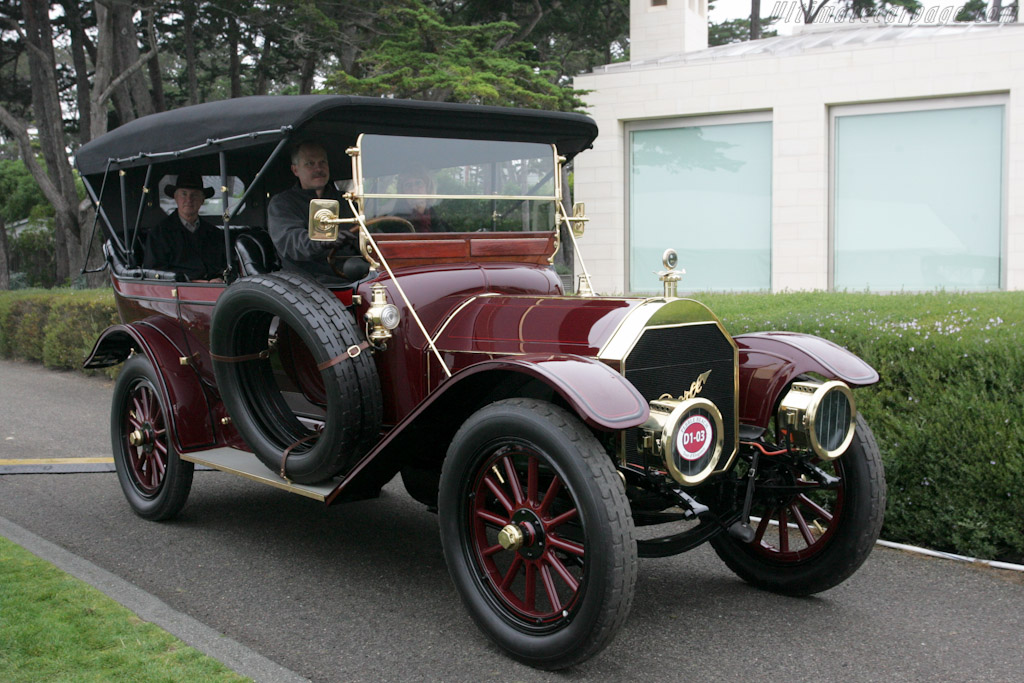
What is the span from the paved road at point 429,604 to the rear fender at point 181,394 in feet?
1.72

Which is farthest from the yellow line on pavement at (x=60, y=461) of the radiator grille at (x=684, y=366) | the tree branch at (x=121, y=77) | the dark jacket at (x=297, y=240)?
the tree branch at (x=121, y=77)

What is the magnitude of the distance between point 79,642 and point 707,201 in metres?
11.5

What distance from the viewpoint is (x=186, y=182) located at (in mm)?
5930

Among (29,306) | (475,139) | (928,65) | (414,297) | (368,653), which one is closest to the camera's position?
(368,653)

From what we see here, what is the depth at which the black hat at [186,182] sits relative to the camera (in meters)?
5.91

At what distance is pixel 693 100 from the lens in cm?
1330

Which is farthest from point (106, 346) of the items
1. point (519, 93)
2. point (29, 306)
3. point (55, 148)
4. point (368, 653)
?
point (55, 148)

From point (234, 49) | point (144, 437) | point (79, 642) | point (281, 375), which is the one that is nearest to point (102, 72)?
point (234, 49)

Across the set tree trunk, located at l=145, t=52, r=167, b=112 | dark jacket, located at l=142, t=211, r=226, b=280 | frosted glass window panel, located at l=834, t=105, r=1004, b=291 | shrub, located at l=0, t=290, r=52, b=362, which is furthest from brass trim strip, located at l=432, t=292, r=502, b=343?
tree trunk, located at l=145, t=52, r=167, b=112

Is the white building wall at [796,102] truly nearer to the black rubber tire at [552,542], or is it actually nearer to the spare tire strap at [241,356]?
the spare tire strap at [241,356]

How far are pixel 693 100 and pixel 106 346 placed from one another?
974cm

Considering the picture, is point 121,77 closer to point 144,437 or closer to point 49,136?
point 49,136

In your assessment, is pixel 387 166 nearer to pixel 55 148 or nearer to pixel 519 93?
pixel 519 93

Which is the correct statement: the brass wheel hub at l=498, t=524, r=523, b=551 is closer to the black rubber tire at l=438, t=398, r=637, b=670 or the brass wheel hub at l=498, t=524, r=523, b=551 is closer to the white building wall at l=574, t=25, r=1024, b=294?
the black rubber tire at l=438, t=398, r=637, b=670
